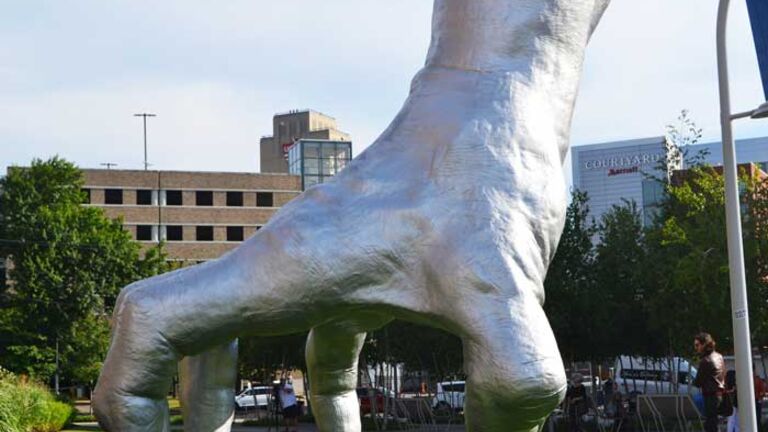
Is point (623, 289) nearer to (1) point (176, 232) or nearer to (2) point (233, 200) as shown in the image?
(1) point (176, 232)

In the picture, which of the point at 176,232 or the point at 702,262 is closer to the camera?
the point at 702,262

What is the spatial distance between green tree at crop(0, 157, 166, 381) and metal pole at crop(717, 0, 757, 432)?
37678 millimetres

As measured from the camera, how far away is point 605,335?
24.8m

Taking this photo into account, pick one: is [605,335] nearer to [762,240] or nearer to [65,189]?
[762,240]

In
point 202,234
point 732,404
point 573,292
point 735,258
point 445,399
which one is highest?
point 202,234

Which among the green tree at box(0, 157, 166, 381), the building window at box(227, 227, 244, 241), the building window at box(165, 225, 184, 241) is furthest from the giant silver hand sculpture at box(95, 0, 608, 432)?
the building window at box(227, 227, 244, 241)

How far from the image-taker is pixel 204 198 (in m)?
73.8

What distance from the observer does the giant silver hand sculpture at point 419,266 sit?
399cm

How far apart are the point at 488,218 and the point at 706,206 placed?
19.7 metres

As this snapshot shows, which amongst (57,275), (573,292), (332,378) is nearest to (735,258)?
(332,378)

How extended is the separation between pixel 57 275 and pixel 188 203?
27501 mm

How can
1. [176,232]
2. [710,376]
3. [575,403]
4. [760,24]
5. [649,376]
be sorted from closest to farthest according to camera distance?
[760,24] → [710,376] → [575,403] → [649,376] → [176,232]

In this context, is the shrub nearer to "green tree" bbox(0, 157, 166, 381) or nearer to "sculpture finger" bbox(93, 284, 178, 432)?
"sculpture finger" bbox(93, 284, 178, 432)

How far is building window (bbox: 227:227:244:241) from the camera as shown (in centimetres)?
7400
